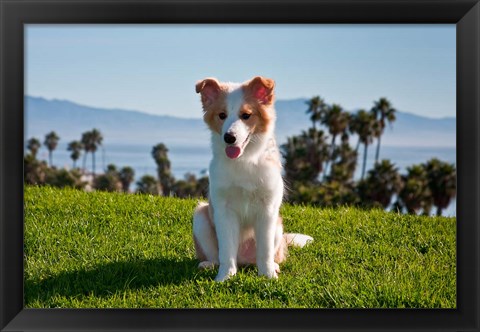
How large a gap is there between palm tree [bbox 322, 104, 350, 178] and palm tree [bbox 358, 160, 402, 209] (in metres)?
2.58

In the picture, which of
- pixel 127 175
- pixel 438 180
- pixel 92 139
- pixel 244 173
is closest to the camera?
pixel 244 173

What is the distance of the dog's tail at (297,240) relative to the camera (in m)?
4.78

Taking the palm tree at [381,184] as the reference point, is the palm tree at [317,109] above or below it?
above

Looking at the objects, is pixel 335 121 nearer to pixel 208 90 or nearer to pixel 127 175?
pixel 127 175

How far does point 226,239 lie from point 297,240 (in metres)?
0.92

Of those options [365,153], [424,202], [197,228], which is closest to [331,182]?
[365,153]

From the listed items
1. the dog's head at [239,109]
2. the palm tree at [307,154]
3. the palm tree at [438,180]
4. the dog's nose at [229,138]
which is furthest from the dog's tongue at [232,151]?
the palm tree at [307,154]

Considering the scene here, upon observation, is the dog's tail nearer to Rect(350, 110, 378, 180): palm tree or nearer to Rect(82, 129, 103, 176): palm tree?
Rect(350, 110, 378, 180): palm tree

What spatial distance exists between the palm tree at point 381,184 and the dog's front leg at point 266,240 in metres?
20.2

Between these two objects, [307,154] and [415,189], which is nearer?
[415,189]

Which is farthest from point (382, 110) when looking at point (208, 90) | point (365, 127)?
point (208, 90)

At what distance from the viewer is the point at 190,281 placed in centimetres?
408

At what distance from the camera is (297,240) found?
4836 millimetres

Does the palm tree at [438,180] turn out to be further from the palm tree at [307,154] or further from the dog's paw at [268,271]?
the dog's paw at [268,271]
